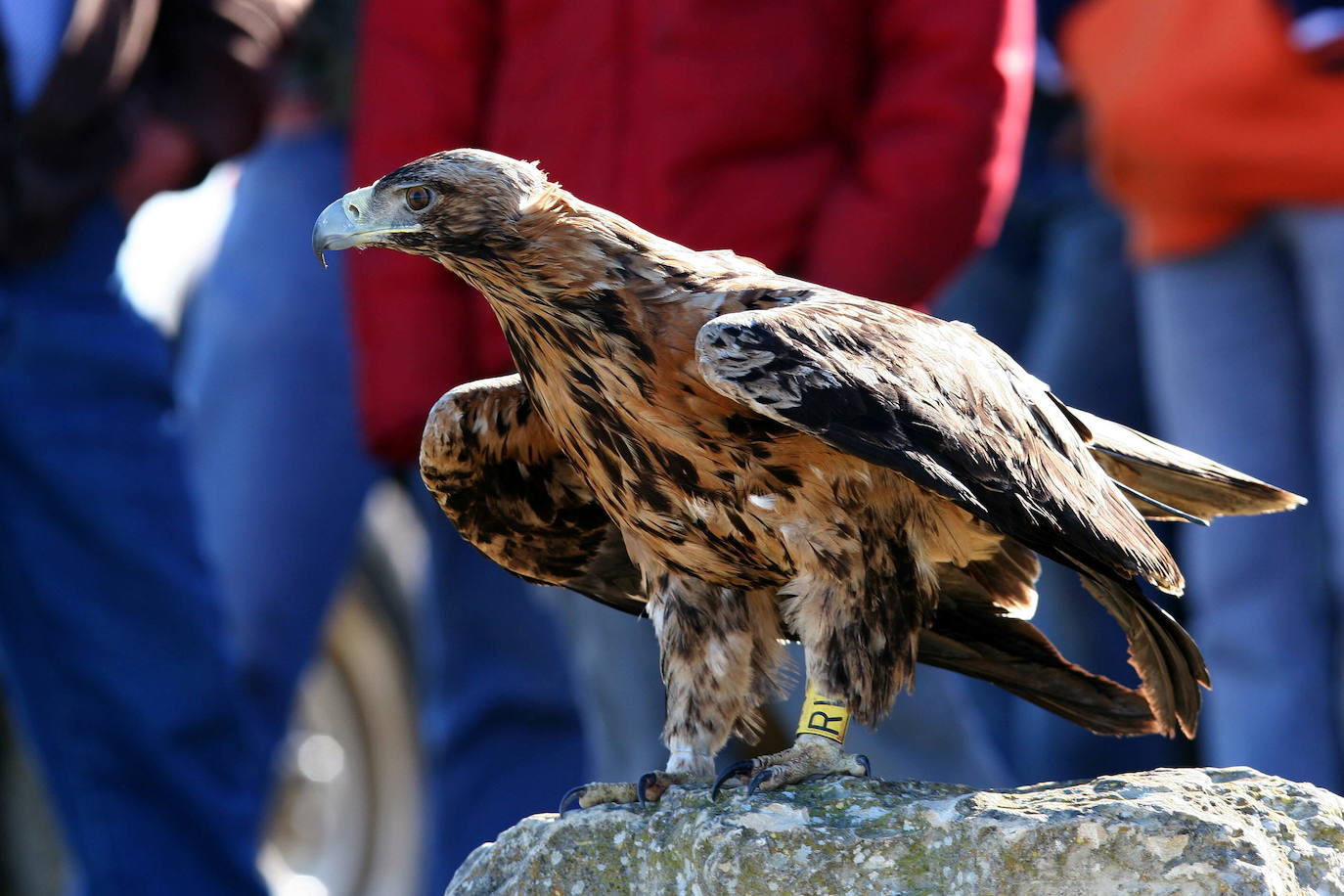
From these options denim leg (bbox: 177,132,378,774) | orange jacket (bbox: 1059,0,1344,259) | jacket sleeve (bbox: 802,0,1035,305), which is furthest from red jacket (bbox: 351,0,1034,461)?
denim leg (bbox: 177,132,378,774)

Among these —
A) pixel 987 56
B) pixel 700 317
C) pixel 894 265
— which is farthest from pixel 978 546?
pixel 987 56

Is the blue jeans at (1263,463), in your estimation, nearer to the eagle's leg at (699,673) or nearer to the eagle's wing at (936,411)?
the eagle's wing at (936,411)

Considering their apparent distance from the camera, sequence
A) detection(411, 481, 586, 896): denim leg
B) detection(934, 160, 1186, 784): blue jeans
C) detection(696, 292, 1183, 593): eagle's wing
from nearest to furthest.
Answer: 1. detection(696, 292, 1183, 593): eagle's wing
2. detection(411, 481, 586, 896): denim leg
3. detection(934, 160, 1186, 784): blue jeans

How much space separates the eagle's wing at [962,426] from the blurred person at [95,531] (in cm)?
239

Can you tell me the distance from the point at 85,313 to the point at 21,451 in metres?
0.39

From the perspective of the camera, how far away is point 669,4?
4.26m

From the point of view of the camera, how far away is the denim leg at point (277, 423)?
551cm

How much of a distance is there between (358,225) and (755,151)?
61.4 inches

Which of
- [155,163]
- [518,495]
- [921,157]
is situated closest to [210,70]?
[155,163]

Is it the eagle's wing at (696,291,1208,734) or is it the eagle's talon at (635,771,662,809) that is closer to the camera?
the eagle's wing at (696,291,1208,734)

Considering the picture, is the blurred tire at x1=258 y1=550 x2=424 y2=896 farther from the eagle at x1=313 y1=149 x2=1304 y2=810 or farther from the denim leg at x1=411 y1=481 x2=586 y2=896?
the eagle at x1=313 y1=149 x2=1304 y2=810

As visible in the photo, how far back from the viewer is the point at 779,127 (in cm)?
429

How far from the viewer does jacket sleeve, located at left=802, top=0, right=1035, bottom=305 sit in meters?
4.18

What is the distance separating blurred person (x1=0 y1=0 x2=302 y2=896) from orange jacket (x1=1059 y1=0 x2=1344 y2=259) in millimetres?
Result: 2765
